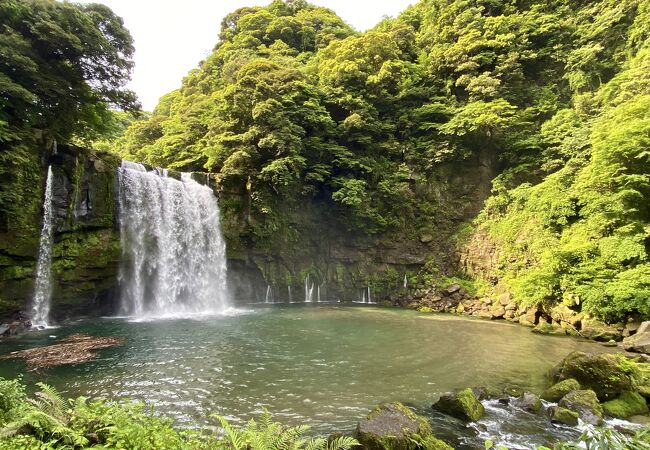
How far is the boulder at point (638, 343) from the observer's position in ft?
42.4

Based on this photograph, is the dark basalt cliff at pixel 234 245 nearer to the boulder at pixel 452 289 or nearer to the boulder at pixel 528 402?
the boulder at pixel 452 289

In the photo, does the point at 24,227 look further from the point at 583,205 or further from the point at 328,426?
the point at 583,205

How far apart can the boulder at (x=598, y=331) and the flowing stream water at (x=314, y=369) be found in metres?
0.78

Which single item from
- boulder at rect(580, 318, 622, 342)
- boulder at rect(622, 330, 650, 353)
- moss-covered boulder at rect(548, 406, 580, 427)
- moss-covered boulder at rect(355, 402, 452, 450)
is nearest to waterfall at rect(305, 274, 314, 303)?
boulder at rect(580, 318, 622, 342)

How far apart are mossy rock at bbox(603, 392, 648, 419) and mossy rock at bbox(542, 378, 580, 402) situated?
0.69 meters

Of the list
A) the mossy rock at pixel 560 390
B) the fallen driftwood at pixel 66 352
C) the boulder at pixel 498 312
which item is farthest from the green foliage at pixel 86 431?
the boulder at pixel 498 312

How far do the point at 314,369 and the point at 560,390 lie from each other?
6.61 m

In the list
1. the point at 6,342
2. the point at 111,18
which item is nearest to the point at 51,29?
the point at 111,18

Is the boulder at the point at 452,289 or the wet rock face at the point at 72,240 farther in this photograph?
the boulder at the point at 452,289

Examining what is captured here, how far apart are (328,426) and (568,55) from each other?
3234 cm

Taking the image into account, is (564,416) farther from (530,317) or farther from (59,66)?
(59,66)

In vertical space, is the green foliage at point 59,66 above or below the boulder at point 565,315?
above

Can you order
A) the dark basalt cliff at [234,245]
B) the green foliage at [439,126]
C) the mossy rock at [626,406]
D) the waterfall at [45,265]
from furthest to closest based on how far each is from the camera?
the green foliage at [439,126] < the waterfall at [45,265] < the dark basalt cliff at [234,245] < the mossy rock at [626,406]

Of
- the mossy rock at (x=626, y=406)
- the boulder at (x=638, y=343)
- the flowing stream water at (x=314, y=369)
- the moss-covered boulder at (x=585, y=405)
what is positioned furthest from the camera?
the boulder at (x=638, y=343)
